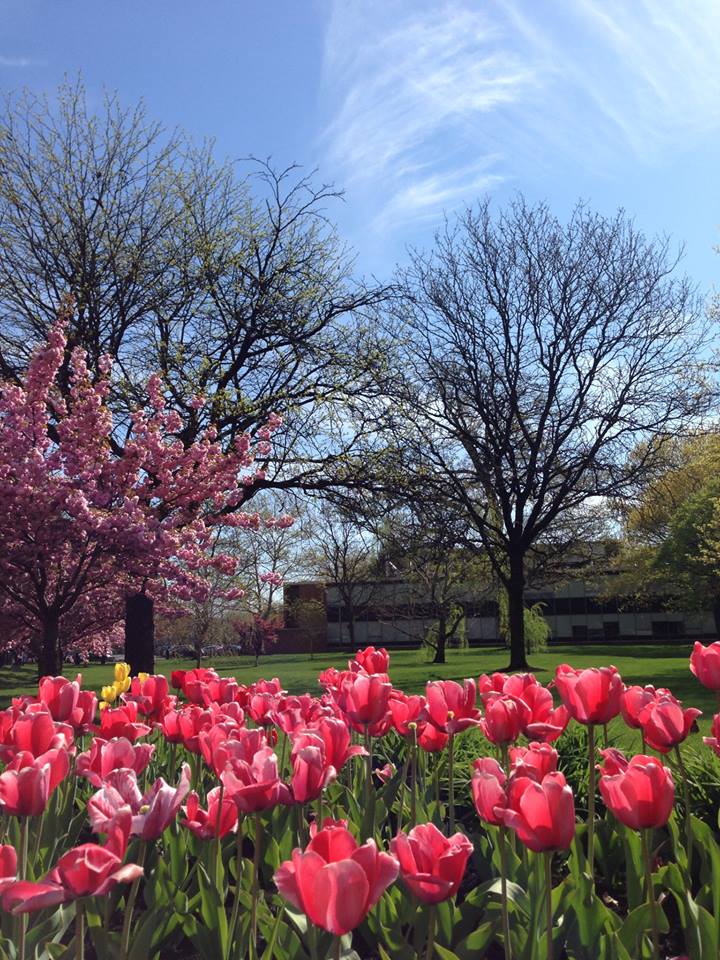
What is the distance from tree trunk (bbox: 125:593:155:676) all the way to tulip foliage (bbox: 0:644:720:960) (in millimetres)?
10668

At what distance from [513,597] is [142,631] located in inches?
409

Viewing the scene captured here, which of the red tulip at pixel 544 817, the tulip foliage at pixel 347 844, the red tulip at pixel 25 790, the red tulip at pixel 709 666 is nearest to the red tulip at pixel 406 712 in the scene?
the tulip foliage at pixel 347 844

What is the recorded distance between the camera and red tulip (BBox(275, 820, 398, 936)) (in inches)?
50.6

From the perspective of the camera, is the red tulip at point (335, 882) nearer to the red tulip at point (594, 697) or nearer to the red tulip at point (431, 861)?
the red tulip at point (431, 861)

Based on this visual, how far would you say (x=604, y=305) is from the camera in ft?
65.1

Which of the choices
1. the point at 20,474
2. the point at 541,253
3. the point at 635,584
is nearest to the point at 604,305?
the point at 541,253

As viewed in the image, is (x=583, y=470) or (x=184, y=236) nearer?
(x=184, y=236)

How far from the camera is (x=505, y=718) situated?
267cm

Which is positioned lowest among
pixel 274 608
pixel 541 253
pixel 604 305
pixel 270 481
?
pixel 274 608

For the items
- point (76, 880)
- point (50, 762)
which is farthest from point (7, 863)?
point (50, 762)

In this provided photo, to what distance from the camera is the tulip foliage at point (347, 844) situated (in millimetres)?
1517

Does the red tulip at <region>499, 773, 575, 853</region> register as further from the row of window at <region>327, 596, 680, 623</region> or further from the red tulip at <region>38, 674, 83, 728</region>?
the row of window at <region>327, 596, 680, 623</region>

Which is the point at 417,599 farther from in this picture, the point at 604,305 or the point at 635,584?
the point at 604,305

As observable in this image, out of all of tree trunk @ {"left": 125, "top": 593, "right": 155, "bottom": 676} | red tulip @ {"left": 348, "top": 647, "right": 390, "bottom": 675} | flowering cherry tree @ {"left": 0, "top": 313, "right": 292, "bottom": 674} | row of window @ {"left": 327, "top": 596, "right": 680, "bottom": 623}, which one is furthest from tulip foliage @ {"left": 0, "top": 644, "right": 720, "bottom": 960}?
row of window @ {"left": 327, "top": 596, "right": 680, "bottom": 623}
